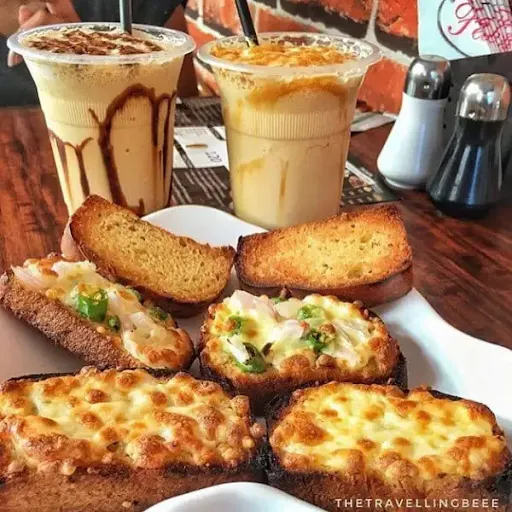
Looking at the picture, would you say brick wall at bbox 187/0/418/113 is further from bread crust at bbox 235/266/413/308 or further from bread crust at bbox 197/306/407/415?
bread crust at bbox 197/306/407/415

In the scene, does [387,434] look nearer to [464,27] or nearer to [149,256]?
[149,256]

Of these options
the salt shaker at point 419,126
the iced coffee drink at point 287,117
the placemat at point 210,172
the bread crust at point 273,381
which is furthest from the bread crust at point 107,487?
the salt shaker at point 419,126

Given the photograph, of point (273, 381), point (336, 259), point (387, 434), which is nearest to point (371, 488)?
point (387, 434)

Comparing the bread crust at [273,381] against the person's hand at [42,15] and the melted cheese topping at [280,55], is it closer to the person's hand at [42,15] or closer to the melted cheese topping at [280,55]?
the melted cheese topping at [280,55]

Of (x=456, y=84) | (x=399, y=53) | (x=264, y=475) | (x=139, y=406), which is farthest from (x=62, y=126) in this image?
(x=399, y=53)

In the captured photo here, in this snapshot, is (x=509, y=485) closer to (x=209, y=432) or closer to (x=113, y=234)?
(x=209, y=432)
